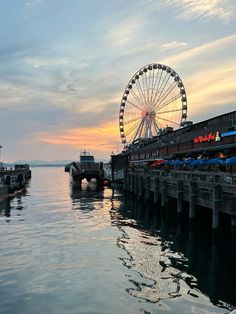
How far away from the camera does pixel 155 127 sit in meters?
97.7

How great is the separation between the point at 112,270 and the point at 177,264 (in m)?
3.65

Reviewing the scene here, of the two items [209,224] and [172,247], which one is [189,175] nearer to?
[209,224]

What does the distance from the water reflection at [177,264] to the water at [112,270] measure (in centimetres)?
4

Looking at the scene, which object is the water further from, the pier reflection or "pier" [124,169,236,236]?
the pier reflection

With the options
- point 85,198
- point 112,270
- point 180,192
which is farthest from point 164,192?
point 85,198

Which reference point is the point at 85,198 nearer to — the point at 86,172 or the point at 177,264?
the point at 86,172

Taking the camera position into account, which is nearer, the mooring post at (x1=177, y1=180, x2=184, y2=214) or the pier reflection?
the mooring post at (x1=177, y1=180, x2=184, y2=214)

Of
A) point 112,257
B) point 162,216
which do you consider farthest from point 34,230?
point 162,216

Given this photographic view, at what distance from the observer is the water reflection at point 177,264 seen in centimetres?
1647

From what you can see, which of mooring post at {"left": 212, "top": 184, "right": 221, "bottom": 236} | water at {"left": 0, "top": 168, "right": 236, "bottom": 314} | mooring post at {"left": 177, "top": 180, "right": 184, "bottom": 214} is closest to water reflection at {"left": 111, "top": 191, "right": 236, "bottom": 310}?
water at {"left": 0, "top": 168, "right": 236, "bottom": 314}

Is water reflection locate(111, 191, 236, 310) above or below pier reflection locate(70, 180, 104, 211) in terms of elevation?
below

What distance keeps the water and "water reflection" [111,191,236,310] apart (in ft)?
0.12

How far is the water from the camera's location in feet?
50.1

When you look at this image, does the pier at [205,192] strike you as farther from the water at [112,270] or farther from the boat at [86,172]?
the boat at [86,172]
